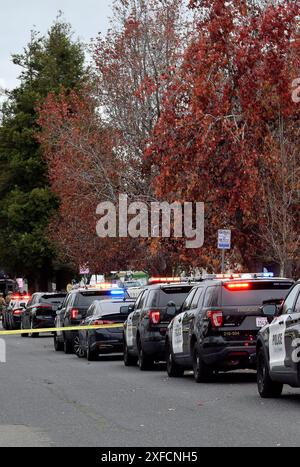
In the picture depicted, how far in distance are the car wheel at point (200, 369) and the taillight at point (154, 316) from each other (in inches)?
141

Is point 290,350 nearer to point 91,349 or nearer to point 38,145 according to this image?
point 91,349

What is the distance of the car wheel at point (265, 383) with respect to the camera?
1797 centimetres

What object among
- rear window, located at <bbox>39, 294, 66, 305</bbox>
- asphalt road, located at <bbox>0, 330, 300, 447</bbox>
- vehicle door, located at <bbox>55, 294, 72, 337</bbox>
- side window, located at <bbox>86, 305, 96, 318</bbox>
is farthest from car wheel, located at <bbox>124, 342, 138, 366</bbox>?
rear window, located at <bbox>39, 294, 66, 305</bbox>

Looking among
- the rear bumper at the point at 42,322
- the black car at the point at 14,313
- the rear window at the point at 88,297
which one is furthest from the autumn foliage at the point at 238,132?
the black car at the point at 14,313

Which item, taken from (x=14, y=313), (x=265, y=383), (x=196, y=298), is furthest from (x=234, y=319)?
(x=14, y=313)

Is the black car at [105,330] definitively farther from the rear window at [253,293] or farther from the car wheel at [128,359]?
the rear window at [253,293]

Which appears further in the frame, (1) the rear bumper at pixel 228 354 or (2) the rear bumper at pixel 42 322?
(2) the rear bumper at pixel 42 322

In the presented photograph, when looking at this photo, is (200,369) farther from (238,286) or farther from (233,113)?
(233,113)

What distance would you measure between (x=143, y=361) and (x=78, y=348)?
22.5 feet

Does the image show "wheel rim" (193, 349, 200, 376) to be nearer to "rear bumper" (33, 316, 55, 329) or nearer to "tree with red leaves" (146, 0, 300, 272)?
"tree with red leaves" (146, 0, 300, 272)

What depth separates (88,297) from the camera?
115ft

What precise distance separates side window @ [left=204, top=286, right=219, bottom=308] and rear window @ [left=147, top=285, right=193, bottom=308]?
4250 mm

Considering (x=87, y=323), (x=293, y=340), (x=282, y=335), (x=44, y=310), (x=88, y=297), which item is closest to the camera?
(x=293, y=340)
